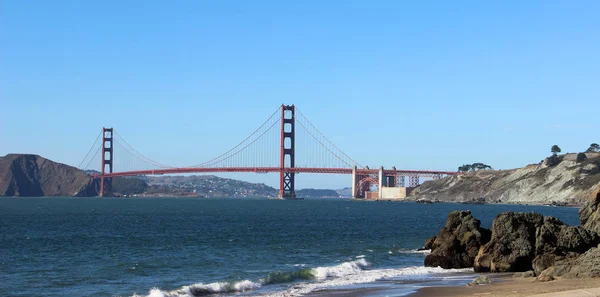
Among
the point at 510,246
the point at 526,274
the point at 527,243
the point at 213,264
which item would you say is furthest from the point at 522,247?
the point at 213,264

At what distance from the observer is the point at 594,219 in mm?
32719

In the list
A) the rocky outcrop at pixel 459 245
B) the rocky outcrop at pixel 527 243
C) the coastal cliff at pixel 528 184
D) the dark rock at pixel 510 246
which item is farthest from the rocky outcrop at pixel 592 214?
the coastal cliff at pixel 528 184

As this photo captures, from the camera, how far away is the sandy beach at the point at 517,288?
66.0 feet

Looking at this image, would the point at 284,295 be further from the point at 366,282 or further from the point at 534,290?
the point at 534,290

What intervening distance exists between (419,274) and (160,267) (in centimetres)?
1014

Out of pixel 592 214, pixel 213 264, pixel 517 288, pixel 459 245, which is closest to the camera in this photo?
pixel 517 288

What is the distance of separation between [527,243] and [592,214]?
6.69 m

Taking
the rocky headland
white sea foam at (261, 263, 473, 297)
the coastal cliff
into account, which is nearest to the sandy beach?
the rocky headland

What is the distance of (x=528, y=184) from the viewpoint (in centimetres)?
14800

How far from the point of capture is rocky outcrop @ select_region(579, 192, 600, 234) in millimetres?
32312

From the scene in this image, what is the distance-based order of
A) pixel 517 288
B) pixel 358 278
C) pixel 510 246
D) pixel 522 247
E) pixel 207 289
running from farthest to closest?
pixel 510 246 → pixel 522 247 → pixel 358 278 → pixel 207 289 → pixel 517 288

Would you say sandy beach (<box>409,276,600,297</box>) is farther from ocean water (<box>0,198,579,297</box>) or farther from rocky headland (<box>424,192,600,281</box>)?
rocky headland (<box>424,192,600,281</box>)

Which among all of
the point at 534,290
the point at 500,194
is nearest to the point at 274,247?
the point at 534,290

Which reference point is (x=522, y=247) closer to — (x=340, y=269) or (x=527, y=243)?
(x=527, y=243)
